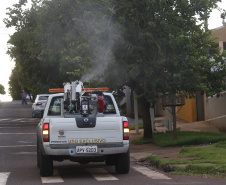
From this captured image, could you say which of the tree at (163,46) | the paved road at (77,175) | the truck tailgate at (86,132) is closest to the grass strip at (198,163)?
the paved road at (77,175)

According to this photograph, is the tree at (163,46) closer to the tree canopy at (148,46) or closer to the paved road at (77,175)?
the tree canopy at (148,46)

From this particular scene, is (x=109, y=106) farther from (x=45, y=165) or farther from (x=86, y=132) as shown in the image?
(x=45, y=165)

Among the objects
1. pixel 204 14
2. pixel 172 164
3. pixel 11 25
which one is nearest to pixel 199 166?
pixel 172 164

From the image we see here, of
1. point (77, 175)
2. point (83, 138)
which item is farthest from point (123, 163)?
point (83, 138)

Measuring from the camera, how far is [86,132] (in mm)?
11797

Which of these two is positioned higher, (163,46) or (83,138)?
(163,46)

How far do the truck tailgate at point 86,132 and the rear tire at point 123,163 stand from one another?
0.55 metres

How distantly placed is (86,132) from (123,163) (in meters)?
1.19

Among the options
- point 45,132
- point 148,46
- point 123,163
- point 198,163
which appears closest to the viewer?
point 45,132

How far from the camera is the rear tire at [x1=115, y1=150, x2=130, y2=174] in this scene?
484 inches

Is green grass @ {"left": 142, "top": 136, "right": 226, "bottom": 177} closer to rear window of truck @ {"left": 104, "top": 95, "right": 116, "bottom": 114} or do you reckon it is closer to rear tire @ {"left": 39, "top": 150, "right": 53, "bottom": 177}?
rear window of truck @ {"left": 104, "top": 95, "right": 116, "bottom": 114}

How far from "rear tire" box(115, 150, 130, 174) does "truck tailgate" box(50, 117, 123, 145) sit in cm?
55

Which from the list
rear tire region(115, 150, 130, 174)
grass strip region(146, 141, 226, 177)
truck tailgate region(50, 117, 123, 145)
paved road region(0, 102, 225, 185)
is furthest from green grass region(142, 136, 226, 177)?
truck tailgate region(50, 117, 123, 145)

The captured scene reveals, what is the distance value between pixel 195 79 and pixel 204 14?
2.33 meters
